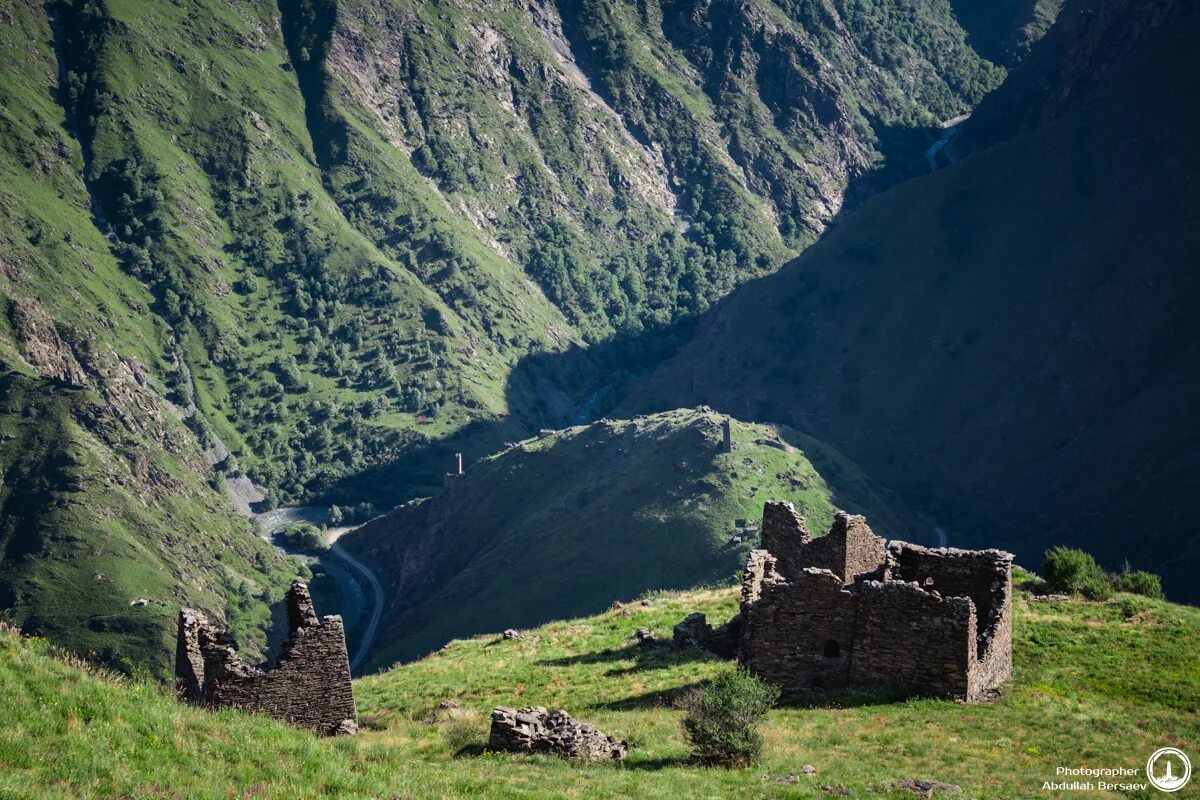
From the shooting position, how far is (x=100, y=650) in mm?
116375

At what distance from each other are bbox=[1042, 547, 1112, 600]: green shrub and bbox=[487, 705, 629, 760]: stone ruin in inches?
788

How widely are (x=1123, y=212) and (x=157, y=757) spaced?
186 meters

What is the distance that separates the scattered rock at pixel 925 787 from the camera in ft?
96.3

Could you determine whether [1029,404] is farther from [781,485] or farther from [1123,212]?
[781,485]

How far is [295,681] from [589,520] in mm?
100128

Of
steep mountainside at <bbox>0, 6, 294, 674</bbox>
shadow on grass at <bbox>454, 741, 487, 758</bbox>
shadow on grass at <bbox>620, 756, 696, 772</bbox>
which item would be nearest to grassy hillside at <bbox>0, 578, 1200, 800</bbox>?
shadow on grass at <bbox>620, 756, 696, 772</bbox>

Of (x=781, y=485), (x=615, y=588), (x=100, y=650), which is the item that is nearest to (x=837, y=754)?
(x=615, y=588)

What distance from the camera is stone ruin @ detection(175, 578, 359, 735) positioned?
36.1m

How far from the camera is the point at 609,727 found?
3541 centimetres

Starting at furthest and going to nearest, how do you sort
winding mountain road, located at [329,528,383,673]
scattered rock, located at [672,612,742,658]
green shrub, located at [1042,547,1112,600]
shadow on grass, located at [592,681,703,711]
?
winding mountain road, located at [329,528,383,673] → green shrub, located at [1042,547,1112,600] → scattered rock, located at [672,612,742,658] → shadow on grass, located at [592,681,703,711]

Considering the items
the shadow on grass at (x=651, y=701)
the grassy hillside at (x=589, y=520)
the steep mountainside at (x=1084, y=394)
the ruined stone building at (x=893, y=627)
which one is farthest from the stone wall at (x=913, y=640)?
the steep mountainside at (x=1084, y=394)

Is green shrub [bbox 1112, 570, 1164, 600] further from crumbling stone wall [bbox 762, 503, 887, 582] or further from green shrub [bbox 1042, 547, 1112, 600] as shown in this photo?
crumbling stone wall [bbox 762, 503, 887, 582]

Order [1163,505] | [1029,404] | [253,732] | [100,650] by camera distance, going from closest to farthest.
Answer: [253,732]
[100,650]
[1163,505]
[1029,404]

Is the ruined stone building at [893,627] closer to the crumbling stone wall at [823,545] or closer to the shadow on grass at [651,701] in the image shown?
the shadow on grass at [651,701]
